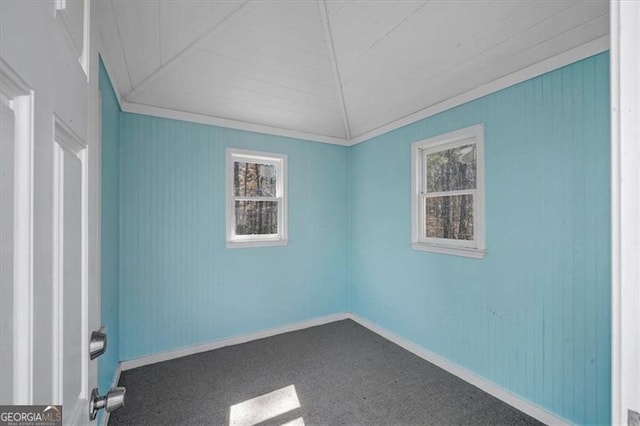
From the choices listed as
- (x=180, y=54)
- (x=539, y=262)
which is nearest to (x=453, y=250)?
(x=539, y=262)

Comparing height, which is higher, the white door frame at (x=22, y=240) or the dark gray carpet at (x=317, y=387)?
the white door frame at (x=22, y=240)

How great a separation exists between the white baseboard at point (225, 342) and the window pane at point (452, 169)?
211 cm

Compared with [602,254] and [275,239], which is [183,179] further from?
[602,254]

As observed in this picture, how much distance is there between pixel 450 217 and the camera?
2.70 meters

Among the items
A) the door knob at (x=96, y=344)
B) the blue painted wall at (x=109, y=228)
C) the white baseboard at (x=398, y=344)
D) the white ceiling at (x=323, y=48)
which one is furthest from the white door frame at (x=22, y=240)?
the white baseboard at (x=398, y=344)

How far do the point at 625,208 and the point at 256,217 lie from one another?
3167mm

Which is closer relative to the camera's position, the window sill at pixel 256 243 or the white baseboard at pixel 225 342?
the white baseboard at pixel 225 342

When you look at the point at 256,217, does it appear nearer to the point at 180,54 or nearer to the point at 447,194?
the point at 180,54

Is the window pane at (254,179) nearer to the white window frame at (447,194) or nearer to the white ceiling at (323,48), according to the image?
the white ceiling at (323,48)

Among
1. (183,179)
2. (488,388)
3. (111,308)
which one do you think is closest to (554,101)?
(488,388)

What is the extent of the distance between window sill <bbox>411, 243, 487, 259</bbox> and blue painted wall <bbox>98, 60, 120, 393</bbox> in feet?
8.64

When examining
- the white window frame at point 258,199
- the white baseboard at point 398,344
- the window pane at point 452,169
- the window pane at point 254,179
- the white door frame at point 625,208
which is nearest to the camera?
the white door frame at point 625,208

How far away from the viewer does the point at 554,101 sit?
1.94 meters

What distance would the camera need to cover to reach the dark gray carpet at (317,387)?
6.64 feet
